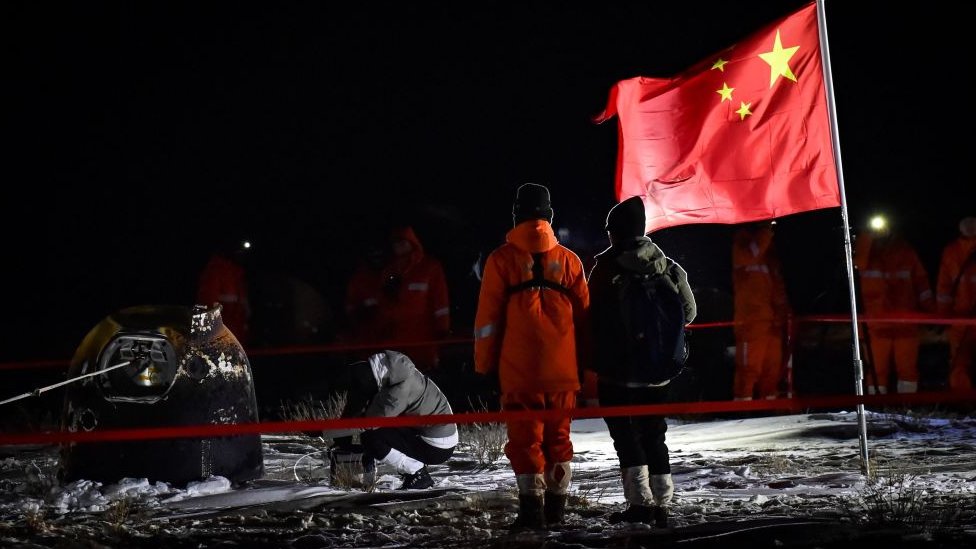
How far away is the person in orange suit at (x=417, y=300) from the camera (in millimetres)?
11648

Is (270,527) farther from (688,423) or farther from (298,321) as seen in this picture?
(298,321)

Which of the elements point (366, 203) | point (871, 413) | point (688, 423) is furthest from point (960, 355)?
point (366, 203)

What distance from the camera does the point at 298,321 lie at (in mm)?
16438

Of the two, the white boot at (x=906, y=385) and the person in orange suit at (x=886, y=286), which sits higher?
the person in orange suit at (x=886, y=286)

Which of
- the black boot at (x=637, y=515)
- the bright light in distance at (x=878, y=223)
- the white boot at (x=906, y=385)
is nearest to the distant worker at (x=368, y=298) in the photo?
the bright light in distance at (x=878, y=223)

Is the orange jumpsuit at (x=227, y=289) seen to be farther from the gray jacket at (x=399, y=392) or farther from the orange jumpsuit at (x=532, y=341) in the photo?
the orange jumpsuit at (x=532, y=341)

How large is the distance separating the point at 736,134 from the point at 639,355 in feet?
9.65

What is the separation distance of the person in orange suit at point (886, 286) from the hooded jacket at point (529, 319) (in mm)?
6978

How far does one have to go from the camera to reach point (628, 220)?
6078 mm

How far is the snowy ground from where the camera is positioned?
5336 millimetres

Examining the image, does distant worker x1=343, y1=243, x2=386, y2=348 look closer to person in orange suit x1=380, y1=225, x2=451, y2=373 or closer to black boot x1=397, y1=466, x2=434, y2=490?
person in orange suit x1=380, y1=225, x2=451, y2=373

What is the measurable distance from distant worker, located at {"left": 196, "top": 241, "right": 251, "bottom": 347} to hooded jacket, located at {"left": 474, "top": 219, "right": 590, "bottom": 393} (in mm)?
7081

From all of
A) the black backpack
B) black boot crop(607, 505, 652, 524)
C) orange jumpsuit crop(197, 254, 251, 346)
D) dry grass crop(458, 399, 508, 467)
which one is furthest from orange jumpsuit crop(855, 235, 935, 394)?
orange jumpsuit crop(197, 254, 251, 346)

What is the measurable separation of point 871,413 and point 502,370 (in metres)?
5.40
